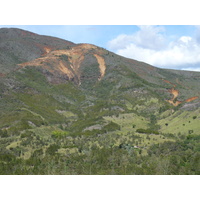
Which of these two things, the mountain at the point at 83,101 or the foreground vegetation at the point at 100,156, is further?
the mountain at the point at 83,101

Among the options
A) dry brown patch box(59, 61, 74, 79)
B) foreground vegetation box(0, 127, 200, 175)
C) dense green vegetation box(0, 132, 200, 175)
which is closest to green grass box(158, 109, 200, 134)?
foreground vegetation box(0, 127, 200, 175)

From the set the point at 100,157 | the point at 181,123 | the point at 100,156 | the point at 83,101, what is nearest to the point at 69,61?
the point at 83,101

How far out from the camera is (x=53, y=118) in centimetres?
9725

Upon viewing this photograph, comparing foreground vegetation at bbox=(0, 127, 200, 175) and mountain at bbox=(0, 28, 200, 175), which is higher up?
mountain at bbox=(0, 28, 200, 175)

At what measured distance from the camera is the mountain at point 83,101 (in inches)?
2768

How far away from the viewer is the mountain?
2768 inches

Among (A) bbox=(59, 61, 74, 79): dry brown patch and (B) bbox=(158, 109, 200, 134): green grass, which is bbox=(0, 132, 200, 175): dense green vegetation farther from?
(A) bbox=(59, 61, 74, 79): dry brown patch

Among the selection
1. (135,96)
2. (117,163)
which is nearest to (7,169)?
(117,163)

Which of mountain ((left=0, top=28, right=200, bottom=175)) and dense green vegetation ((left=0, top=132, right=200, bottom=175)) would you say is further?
mountain ((left=0, top=28, right=200, bottom=175))

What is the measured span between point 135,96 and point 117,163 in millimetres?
89518

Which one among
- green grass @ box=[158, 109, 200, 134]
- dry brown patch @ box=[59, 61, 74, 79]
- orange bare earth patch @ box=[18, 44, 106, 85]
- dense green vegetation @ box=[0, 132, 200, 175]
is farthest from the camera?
dry brown patch @ box=[59, 61, 74, 79]

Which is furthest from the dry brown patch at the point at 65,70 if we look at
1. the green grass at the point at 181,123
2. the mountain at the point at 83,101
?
the green grass at the point at 181,123

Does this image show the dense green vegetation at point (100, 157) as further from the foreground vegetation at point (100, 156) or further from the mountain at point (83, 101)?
the mountain at point (83, 101)

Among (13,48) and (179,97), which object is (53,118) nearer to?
(179,97)
